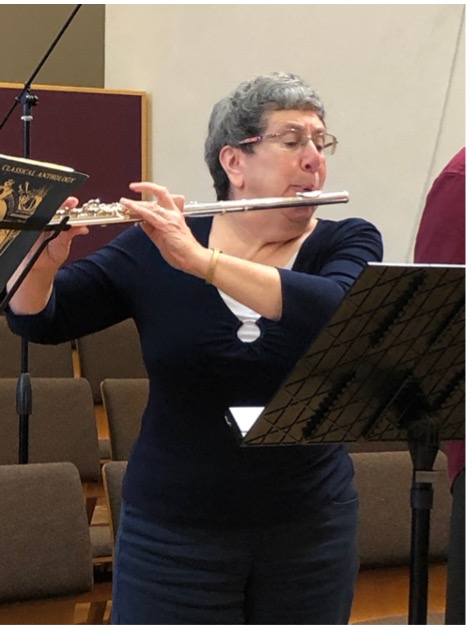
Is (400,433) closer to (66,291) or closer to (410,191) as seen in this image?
(66,291)

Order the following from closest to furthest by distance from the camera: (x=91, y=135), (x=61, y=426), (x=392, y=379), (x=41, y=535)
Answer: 1. (x=392, y=379)
2. (x=41, y=535)
3. (x=61, y=426)
4. (x=91, y=135)

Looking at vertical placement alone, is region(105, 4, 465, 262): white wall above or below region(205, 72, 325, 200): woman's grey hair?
above

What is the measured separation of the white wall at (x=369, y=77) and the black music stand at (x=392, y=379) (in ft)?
7.02

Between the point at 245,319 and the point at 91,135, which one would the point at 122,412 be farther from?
the point at 91,135

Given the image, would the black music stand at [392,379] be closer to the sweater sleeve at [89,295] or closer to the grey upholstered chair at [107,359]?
the sweater sleeve at [89,295]

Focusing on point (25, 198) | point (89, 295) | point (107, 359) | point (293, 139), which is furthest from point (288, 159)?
point (107, 359)

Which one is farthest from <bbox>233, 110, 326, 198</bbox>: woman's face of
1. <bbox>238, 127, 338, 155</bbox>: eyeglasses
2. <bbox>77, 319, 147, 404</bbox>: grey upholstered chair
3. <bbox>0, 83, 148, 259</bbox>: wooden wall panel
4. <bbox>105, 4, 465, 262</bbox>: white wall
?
<bbox>0, 83, 148, 259</bbox>: wooden wall panel

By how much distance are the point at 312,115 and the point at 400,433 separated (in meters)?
0.54

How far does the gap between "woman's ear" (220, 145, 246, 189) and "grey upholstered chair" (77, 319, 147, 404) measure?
1865 mm

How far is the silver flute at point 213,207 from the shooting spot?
4.47 feet

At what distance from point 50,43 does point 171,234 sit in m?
3.86

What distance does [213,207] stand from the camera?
4.72 ft

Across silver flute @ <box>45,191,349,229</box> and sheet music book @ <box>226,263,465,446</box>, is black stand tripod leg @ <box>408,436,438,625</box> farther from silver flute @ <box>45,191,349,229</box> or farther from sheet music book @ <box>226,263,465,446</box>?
silver flute @ <box>45,191,349,229</box>

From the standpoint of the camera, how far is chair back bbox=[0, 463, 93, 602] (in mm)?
1809
